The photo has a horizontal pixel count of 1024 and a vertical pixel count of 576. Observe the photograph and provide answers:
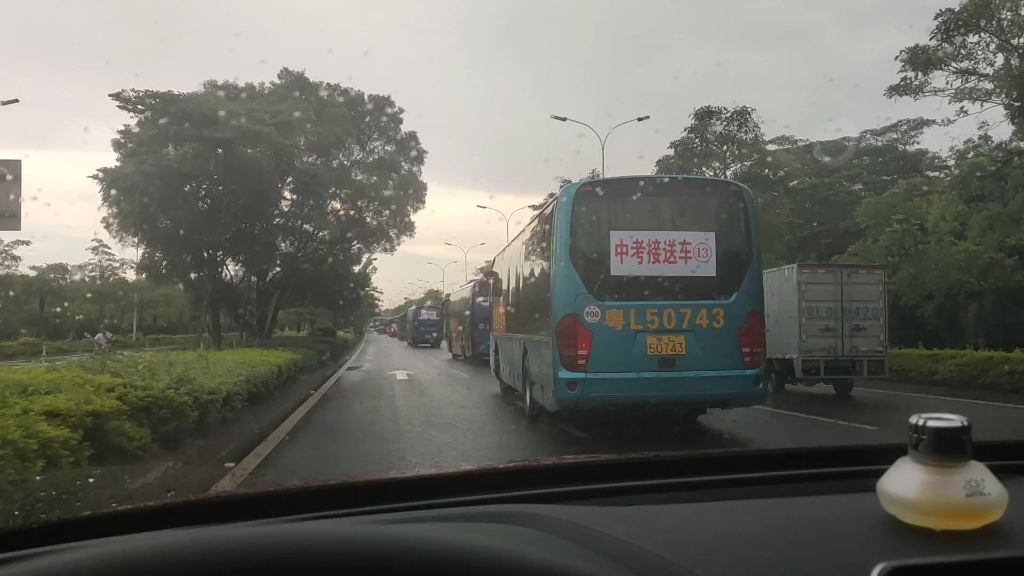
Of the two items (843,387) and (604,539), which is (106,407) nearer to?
(604,539)

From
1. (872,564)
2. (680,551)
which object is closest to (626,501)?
(680,551)

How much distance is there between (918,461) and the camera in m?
1.80

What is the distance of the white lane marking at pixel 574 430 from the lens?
8.76 metres

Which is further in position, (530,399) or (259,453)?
(530,399)

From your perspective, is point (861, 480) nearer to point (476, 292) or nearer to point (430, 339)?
point (476, 292)

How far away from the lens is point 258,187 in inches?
703

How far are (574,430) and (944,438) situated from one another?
7.55m

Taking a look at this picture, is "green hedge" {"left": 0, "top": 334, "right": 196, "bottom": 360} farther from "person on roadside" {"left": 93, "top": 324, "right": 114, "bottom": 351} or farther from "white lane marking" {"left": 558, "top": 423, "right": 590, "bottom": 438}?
"white lane marking" {"left": 558, "top": 423, "right": 590, "bottom": 438}

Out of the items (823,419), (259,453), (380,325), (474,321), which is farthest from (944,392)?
(380,325)

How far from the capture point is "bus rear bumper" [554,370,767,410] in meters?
7.77

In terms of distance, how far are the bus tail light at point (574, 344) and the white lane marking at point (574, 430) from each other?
4.09ft

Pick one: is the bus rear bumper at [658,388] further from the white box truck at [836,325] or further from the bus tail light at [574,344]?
the white box truck at [836,325]

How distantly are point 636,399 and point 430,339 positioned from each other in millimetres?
40670

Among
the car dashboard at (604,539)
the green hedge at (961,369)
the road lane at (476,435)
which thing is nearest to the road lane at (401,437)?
the road lane at (476,435)
